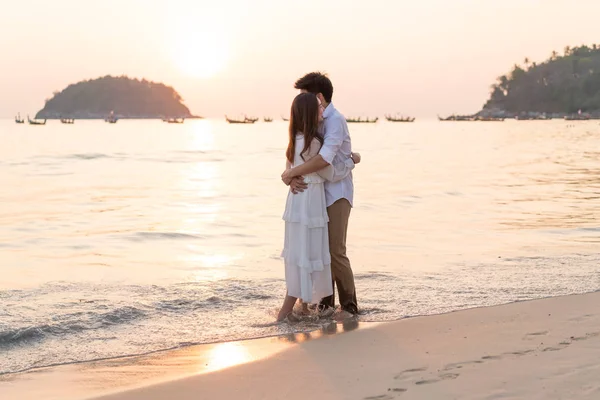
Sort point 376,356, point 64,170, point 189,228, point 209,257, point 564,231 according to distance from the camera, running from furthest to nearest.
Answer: point 64,170 → point 189,228 → point 564,231 → point 209,257 → point 376,356

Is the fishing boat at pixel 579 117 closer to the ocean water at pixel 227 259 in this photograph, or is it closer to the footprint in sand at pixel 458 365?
the ocean water at pixel 227 259

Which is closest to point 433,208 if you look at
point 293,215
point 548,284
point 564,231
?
point 564,231

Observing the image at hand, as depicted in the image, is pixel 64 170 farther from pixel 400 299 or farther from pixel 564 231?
pixel 400 299

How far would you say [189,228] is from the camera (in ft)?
44.2

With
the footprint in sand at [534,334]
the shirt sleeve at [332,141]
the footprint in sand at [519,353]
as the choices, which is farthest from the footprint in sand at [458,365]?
the shirt sleeve at [332,141]

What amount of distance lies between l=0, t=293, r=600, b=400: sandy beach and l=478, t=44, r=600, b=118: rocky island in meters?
163

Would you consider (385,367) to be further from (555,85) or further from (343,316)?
(555,85)

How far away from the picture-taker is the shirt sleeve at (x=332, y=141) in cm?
563

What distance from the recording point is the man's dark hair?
5.74 metres

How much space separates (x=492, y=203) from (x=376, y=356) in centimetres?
1302

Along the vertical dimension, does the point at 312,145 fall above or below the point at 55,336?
above

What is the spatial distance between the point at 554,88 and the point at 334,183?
180 metres

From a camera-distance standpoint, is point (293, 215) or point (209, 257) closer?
point (293, 215)

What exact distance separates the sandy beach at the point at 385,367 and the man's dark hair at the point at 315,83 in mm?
1807
